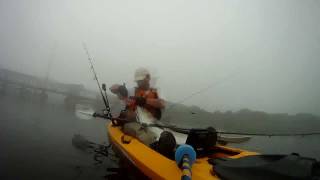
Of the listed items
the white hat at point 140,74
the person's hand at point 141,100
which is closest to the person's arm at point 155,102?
the person's hand at point 141,100

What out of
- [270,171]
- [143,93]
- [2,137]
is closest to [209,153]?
→ [270,171]

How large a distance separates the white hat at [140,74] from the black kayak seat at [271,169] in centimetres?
467

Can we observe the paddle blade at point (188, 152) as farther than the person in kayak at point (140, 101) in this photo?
No

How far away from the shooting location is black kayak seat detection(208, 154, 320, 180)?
2.41 m

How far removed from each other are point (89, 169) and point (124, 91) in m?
2.66

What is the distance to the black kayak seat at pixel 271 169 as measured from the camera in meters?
2.41

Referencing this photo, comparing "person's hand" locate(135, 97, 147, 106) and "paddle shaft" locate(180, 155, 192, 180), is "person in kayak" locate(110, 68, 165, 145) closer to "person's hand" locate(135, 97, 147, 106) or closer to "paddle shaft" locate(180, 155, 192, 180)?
"person's hand" locate(135, 97, 147, 106)

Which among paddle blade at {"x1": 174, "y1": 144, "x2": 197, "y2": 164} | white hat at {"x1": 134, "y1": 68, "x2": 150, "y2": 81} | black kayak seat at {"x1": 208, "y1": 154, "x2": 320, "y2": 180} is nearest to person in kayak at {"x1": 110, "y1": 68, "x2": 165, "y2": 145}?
white hat at {"x1": 134, "y1": 68, "x2": 150, "y2": 81}

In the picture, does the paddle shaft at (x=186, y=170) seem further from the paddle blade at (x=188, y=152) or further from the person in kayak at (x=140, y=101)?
the person in kayak at (x=140, y=101)

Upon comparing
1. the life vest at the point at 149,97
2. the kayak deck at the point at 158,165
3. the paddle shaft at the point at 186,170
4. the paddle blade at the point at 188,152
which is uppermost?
the life vest at the point at 149,97

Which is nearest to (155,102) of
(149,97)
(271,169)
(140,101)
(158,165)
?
(149,97)

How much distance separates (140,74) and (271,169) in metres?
5.38

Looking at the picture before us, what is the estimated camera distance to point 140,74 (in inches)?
293

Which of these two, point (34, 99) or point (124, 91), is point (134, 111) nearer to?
point (124, 91)
